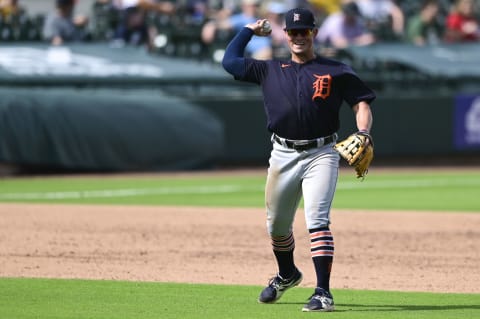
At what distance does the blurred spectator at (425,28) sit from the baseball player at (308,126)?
1663 cm

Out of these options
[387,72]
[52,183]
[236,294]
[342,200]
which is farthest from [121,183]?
[236,294]

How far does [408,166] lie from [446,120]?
115 cm

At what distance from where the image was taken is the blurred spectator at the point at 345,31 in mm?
21484

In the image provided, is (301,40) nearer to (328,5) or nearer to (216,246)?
(216,246)

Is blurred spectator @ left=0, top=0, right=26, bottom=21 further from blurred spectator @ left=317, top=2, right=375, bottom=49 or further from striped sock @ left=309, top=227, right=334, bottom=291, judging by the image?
striped sock @ left=309, top=227, right=334, bottom=291

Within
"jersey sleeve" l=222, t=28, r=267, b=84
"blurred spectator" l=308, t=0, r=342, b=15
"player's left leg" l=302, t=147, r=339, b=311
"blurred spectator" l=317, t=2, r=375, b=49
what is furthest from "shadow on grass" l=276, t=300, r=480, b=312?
"blurred spectator" l=308, t=0, r=342, b=15

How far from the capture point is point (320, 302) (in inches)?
264

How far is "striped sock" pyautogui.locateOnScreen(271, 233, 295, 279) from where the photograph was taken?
7.30m

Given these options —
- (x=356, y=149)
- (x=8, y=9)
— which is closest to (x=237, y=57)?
(x=356, y=149)

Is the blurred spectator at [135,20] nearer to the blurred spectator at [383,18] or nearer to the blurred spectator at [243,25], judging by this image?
the blurred spectator at [243,25]

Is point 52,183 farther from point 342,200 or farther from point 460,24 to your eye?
point 460,24

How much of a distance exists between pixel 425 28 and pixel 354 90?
56.6ft

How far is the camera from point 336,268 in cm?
911

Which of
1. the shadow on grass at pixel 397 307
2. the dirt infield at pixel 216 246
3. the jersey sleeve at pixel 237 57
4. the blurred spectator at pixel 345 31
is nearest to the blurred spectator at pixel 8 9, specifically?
the blurred spectator at pixel 345 31
